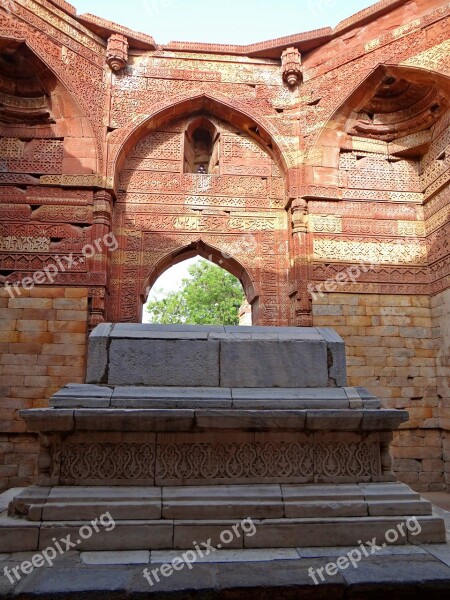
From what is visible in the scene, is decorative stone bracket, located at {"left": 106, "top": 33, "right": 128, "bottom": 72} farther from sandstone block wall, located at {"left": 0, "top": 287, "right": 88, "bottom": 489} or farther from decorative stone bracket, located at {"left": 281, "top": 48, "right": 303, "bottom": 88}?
sandstone block wall, located at {"left": 0, "top": 287, "right": 88, "bottom": 489}

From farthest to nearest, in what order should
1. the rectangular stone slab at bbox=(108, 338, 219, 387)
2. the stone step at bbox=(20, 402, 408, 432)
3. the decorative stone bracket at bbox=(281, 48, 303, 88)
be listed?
the decorative stone bracket at bbox=(281, 48, 303, 88), the rectangular stone slab at bbox=(108, 338, 219, 387), the stone step at bbox=(20, 402, 408, 432)

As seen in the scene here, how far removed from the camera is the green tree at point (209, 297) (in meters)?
23.2

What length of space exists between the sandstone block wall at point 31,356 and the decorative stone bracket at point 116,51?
436 centimetres

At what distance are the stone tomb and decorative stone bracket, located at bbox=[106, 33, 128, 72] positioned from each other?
7.05m

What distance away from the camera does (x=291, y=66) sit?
28.5 ft

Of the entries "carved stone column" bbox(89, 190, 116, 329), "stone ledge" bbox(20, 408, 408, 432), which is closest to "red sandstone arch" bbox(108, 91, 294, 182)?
"carved stone column" bbox(89, 190, 116, 329)

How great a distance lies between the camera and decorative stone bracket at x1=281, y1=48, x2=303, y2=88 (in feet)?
28.5

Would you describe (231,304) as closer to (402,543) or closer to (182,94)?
(182,94)

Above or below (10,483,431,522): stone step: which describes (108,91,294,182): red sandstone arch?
above

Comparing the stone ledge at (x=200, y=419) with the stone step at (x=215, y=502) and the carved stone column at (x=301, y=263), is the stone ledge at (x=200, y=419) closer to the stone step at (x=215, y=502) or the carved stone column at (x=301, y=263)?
the stone step at (x=215, y=502)

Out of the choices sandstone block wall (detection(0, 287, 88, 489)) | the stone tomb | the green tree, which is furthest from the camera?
the green tree

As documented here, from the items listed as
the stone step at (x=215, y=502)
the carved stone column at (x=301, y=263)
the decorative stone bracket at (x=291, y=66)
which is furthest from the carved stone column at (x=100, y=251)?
the stone step at (x=215, y=502)

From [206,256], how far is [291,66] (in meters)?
3.99

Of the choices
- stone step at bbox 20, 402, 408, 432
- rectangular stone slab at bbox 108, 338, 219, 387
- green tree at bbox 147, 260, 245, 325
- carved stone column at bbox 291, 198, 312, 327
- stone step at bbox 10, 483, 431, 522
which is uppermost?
green tree at bbox 147, 260, 245, 325
